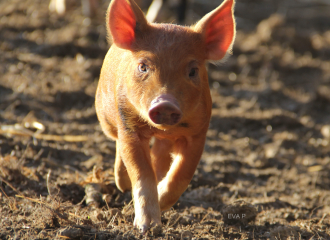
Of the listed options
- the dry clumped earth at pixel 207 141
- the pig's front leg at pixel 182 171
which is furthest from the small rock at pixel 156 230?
the pig's front leg at pixel 182 171

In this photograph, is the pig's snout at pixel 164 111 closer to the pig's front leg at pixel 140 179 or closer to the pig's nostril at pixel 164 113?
the pig's nostril at pixel 164 113

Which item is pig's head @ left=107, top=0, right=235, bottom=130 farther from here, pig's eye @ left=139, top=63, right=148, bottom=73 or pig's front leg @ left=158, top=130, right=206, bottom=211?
pig's front leg @ left=158, top=130, right=206, bottom=211

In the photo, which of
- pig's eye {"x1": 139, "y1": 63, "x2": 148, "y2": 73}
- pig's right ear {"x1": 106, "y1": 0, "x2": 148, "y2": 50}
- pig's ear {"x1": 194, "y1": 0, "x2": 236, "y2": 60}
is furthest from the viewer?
pig's ear {"x1": 194, "y1": 0, "x2": 236, "y2": 60}

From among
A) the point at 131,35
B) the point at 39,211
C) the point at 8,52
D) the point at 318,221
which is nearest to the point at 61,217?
the point at 39,211

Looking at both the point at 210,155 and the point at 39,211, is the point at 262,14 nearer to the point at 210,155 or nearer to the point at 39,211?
the point at 210,155

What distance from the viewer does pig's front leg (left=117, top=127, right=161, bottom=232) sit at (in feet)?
11.7

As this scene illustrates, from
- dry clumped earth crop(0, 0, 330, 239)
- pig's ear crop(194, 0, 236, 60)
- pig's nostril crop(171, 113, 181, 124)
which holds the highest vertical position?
pig's ear crop(194, 0, 236, 60)

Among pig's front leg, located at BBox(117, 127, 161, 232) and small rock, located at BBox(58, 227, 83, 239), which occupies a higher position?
pig's front leg, located at BBox(117, 127, 161, 232)

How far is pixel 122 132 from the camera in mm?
3764

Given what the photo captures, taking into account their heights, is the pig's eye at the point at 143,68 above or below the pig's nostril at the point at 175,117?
above

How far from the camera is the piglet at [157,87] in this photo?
346 cm

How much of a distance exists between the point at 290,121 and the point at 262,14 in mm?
5553

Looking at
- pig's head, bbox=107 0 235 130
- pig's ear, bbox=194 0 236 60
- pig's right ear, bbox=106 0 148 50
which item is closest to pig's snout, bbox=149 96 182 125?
pig's head, bbox=107 0 235 130

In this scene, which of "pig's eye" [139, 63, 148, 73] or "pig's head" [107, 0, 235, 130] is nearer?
"pig's head" [107, 0, 235, 130]
